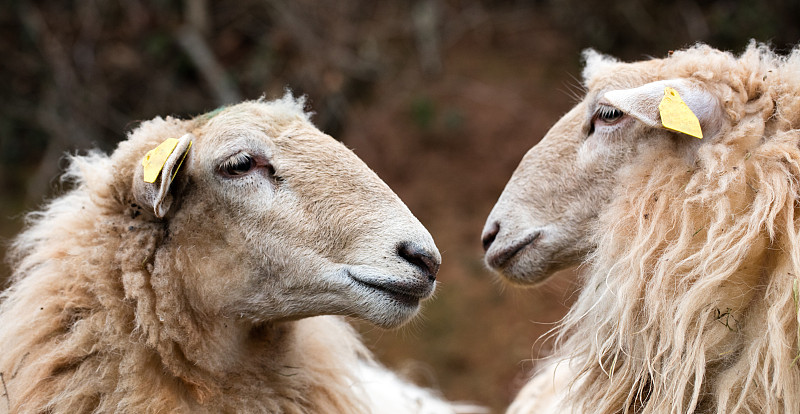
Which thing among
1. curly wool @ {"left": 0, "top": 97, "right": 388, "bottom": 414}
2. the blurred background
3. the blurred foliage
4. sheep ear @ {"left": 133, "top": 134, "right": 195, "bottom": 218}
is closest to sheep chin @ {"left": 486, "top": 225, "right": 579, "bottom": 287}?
curly wool @ {"left": 0, "top": 97, "right": 388, "bottom": 414}

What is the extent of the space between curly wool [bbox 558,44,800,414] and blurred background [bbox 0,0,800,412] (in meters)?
5.34

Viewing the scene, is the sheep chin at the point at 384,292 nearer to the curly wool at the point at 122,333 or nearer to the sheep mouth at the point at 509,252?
the curly wool at the point at 122,333

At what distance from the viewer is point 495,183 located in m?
8.23

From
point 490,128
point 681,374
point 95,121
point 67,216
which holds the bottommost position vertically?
point 681,374

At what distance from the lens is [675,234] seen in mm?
2738

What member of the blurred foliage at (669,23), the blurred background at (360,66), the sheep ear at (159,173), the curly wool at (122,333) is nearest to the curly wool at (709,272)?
the curly wool at (122,333)

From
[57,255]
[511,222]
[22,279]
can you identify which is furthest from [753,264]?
[22,279]

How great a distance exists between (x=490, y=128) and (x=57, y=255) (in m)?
6.26

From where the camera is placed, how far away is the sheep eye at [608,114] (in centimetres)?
305

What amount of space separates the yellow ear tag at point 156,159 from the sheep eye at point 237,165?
0.20 meters

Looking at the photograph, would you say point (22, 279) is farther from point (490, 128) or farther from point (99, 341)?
point (490, 128)

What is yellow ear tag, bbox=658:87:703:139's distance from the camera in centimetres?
269

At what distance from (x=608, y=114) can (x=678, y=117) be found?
0.41 metres

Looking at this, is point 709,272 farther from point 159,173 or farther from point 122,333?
point 122,333
